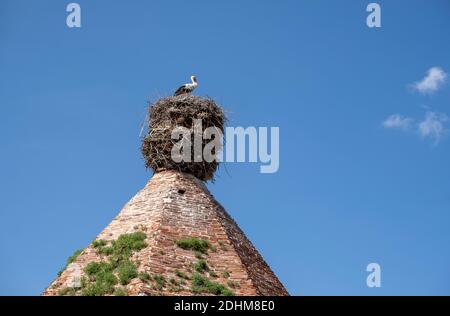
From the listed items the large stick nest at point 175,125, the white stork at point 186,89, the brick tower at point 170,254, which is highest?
the white stork at point 186,89

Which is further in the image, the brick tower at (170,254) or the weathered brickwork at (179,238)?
the weathered brickwork at (179,238)

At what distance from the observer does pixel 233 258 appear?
807 inches

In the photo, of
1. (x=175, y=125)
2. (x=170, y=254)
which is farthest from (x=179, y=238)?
(x=175, y=125)

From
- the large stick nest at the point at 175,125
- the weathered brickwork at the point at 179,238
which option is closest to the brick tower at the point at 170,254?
the weathered brickwork at the point at 179,238

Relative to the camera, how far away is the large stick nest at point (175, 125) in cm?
2358

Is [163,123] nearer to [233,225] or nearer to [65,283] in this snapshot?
[233,225]

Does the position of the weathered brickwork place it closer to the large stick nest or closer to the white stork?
the large stick nest

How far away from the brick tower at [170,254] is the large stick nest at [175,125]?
1.86 ft

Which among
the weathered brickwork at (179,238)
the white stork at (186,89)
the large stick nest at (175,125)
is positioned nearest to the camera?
the weathered brickwork at (179,238)

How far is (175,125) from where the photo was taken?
77.7ft

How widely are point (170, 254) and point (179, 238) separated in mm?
805

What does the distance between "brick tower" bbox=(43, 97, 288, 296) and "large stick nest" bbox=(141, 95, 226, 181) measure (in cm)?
57

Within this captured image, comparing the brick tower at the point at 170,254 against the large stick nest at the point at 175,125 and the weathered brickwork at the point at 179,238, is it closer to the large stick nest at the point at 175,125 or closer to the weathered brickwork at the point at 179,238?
the weathered brickwork at the point at 179,238
